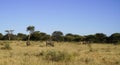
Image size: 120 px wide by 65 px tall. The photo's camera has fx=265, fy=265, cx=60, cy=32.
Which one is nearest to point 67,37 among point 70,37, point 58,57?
point 70,37

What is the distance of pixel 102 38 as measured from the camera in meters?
86.2

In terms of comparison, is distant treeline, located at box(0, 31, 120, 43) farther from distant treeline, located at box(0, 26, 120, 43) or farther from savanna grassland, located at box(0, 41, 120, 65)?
savanna grassland, located at box(0, 41, 120, 65)

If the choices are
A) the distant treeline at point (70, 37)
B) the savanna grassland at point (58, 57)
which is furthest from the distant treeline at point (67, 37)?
the savanna grassland at point (58, 57)

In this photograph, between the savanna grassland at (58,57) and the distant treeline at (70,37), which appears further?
the distant treeline at (70,37)

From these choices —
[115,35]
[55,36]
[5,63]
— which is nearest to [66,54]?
[5,63]

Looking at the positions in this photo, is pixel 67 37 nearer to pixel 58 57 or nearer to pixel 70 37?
pixel 70 37

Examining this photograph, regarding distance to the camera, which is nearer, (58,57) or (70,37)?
(58,57)

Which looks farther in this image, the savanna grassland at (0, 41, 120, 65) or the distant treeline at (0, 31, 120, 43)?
the distant treeline at (0, 31, 120, 43)

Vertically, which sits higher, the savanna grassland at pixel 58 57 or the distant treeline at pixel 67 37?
the distant treeline at pixel 67 37

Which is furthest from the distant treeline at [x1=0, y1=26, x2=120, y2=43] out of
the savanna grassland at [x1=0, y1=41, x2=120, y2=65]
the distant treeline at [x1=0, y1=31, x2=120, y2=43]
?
the savanna grassland at [x1=0, y1=41, x2=120, y2=65]

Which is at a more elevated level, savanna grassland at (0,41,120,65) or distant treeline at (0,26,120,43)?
distant treeline at (0,26,120,43)

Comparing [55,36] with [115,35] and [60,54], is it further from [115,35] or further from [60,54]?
[60,54]

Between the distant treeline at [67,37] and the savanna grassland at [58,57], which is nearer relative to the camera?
the savanna grassland at [58,57]

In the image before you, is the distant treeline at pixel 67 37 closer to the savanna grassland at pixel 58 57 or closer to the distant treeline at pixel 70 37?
the distant treeline at pixel 70 37
